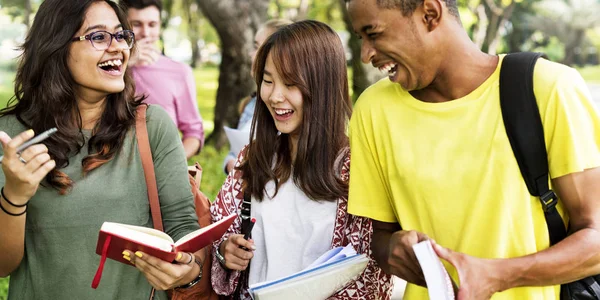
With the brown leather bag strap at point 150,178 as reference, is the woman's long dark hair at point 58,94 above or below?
above

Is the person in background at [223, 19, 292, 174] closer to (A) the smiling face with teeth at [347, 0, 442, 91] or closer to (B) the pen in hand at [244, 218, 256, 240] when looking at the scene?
(B) the pen in hand at [244, 218, 256, 240]

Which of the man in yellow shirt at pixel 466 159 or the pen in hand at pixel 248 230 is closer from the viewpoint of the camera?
the man in yellow shirt at pixel 466 159

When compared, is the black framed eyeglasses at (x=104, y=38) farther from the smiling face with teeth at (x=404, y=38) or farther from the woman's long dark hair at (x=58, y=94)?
the smiling face with teeth at (x=404, y=38)

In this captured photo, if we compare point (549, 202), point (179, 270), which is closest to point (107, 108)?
point (179, 270)

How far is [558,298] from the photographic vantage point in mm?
2146

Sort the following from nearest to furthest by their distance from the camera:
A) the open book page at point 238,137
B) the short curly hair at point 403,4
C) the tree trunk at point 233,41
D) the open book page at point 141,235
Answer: the short curly hair at point 403,4, the open book page at point 141,235, the open book page at point 238,137, the tree trunk at point 233,41

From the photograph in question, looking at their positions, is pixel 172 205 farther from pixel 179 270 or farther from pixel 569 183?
pixel 569 183

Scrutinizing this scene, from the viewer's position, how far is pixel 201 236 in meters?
2.39

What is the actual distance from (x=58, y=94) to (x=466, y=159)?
5.34 ft

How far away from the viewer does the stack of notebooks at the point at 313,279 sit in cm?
247

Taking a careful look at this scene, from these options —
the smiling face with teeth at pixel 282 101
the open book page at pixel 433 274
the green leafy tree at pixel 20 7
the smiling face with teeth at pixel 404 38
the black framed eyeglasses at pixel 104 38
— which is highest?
the smiling face with teeth at pixel 404 38

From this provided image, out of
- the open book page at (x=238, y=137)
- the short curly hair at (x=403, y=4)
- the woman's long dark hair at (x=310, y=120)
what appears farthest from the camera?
the open book page at (x=238, y=137)

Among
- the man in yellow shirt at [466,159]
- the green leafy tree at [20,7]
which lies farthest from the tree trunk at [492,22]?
the man in yellow shirt at [466,159]

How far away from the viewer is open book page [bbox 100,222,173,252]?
7.39 feet
